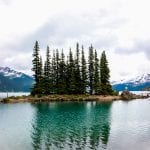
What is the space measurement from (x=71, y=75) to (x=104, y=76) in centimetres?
1357

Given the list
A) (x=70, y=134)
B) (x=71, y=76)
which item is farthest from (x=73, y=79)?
(x=70, y=134)

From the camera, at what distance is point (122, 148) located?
40.0 m

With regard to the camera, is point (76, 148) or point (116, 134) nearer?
point (76, 148)

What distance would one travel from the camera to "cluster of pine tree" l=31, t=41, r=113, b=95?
13388cm

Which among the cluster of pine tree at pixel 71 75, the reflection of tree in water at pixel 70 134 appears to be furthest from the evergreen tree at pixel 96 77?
the reflection of tree in water at pixel 70 134

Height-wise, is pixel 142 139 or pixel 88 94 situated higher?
pixel 88 94

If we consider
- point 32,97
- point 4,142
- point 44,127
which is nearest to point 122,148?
point 4,142

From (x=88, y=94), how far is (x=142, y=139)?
3517 inches

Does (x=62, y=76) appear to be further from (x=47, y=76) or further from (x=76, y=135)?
(x=76, y=135)

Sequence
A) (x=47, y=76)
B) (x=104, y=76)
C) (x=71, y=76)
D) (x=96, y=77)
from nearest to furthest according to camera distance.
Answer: (x=71, y=76), (x=47, y=76), (x=96, y=77), (x=104, y=76)

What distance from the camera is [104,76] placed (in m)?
138

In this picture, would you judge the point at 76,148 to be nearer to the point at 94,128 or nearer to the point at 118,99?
the point at 94,128

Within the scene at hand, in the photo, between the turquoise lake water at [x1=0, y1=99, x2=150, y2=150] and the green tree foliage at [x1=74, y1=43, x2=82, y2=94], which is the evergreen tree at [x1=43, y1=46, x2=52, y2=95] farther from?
the turquoise lake water at [x1=0, y1=99, x2=150, y2=150]

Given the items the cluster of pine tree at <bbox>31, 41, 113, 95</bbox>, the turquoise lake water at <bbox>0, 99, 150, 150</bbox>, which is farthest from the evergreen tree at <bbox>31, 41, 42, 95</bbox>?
the turquoise lake water at <bbox>0, 99, 150, 150</bbox>
